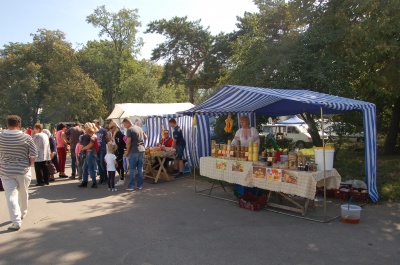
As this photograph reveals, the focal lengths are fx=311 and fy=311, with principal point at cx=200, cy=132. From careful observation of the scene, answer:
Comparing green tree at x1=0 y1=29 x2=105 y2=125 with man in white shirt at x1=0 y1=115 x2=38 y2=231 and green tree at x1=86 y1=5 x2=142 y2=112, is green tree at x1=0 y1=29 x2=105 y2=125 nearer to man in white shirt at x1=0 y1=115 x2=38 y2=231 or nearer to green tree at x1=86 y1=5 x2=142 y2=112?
green tree at x1=86 y1=5 x2=142 y2=112

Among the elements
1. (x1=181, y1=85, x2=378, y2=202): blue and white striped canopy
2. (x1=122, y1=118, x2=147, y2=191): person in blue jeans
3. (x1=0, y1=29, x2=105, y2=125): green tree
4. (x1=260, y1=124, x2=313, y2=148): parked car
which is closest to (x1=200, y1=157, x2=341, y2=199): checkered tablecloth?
(x1=181, y1=85, x2=378, y2=202): blue and white striped canopy

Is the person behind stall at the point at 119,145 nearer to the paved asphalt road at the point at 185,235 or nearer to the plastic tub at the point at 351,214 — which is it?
the paved asphalt road at the point at 185,235

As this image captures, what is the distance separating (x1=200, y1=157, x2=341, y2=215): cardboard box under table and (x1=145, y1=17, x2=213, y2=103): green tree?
17.4 m

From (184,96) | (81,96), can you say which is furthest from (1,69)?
(184,96)

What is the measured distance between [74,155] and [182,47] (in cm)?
1713

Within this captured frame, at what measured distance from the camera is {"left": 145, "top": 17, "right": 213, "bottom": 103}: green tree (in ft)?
77.4

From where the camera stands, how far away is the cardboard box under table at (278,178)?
5023mm

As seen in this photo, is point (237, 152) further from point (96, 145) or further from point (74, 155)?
point (74, 155)

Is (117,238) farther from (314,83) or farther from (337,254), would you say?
(314,83)

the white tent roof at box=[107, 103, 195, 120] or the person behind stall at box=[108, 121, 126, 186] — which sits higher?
the white tent roof at box=[107, 103, 195, 120]

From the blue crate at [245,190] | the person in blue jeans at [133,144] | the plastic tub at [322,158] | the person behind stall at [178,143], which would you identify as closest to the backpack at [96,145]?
the person in blue jeans at [133,144]

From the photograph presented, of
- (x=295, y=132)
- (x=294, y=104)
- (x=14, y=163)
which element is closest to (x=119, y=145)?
(x=14, y=163)

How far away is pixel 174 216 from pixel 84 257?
6.27 ft

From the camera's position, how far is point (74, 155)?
921 centimetres
